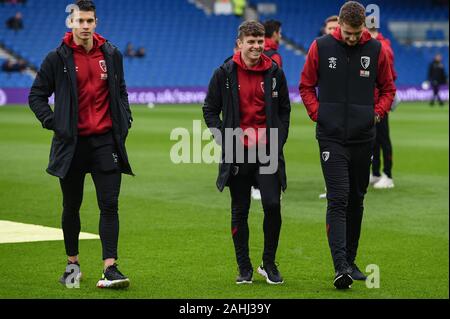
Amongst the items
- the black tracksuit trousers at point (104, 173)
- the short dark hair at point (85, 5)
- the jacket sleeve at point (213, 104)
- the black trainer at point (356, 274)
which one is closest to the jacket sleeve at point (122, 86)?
the black tracksuit trousers at point (104, 173)

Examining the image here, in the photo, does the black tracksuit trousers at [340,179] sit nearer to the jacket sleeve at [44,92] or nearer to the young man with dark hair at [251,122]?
the young man with dark hair at [251,122]

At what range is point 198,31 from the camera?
188ft

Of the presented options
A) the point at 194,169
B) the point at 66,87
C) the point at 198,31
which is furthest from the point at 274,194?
the point at 198,31

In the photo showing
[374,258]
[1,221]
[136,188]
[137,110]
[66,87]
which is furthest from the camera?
[137,110]

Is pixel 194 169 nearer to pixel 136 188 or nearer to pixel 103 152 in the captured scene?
pixel 136 188

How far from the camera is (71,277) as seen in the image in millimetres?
8422

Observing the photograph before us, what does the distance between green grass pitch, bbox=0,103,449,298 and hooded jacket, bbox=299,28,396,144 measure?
4.18 ft

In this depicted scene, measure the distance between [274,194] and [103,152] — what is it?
140 cm

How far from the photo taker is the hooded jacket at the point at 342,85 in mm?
8492

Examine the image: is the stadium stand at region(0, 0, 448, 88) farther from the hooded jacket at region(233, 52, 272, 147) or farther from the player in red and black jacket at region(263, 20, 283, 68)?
the hooded jacket at region(233, 52, 272, 147)

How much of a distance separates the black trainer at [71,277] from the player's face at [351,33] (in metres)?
2.82

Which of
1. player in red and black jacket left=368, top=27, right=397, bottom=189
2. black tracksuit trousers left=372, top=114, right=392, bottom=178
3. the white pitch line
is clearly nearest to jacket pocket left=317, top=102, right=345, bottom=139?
the white pitch line

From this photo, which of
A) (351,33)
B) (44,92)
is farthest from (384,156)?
(44,92)

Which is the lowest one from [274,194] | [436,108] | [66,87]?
[436,108]
